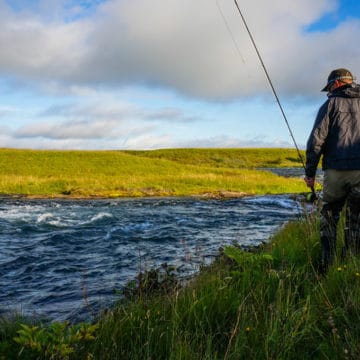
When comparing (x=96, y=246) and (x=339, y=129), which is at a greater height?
(x=339, y=129)

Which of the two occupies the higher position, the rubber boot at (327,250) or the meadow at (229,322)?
the rubber boot at (327,250)

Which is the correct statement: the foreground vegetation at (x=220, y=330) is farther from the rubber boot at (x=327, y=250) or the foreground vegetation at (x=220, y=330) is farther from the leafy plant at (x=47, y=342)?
the rubber boot at (x=327, y=250)

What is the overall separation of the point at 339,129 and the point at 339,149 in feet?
0.93

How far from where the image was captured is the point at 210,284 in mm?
5527

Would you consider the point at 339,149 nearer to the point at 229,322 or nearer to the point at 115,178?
the point at 229,322

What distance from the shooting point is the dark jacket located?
637 centimetres

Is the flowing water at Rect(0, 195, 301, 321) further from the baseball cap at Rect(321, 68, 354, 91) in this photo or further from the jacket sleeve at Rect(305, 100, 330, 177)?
the baseball cap at Rect(321, 68, 354, 91)

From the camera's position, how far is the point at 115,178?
42188 millimetres

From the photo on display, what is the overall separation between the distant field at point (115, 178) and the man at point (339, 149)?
28199 mm

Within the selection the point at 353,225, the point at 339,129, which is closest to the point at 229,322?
the point at 353,225

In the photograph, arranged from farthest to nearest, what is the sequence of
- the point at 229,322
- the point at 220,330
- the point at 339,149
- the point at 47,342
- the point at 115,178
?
the point at 115,178, the point at 339,149, the point at 229,322, the point at 220,330, the point at 47,342

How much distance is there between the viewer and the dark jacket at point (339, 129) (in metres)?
6.37

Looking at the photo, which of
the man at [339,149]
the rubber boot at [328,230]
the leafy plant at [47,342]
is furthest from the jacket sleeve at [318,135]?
the leafy plant at [47,342]

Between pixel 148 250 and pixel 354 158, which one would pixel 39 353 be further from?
pixel 148 250
